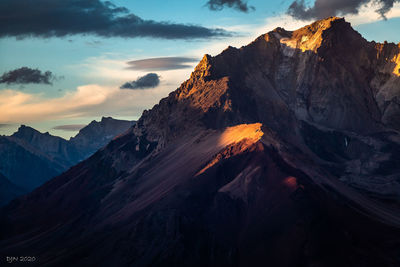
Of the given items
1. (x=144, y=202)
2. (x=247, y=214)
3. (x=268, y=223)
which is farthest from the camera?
(x=144, y=202)

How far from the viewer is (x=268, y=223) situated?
137125 mm

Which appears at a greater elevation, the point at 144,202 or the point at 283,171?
the point at 283,171

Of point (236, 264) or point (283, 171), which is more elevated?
point (283, 171)

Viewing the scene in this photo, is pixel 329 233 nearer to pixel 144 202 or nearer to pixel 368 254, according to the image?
pixel 368 254

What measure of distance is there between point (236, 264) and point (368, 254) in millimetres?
27979

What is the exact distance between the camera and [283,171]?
524 ft

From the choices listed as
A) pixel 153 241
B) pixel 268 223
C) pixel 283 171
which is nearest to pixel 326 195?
pixel 283 171

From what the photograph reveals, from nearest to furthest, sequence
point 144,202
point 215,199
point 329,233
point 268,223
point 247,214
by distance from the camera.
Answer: point 329,233
point 268,223
point 247,214
point 215,199
point 144,202

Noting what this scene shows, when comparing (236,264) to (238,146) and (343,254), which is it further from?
(238,146)

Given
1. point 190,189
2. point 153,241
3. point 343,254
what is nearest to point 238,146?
point 190,189

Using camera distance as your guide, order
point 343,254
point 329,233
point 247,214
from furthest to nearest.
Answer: point 247,214 < point 329,233 < point 343,254

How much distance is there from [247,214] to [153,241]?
24059mm

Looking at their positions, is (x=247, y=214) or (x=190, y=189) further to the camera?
(x=190, y=189)

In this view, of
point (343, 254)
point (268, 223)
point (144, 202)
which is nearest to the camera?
point (343, 254)
